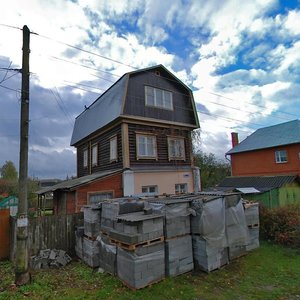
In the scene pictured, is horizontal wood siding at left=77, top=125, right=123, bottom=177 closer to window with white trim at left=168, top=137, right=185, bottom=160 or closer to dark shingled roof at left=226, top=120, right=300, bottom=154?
window with white trim at left=168, top=137, right=185, bottom=160

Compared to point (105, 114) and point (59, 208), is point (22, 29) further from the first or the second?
point (59, 208)

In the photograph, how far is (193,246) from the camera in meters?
7.21

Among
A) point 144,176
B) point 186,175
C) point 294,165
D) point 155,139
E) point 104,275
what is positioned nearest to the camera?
point 104,275

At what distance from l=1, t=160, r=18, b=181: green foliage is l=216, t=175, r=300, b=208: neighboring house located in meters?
47.8

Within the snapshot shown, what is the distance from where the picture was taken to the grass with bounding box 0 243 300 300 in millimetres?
5535

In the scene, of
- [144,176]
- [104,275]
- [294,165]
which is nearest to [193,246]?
[104,275]

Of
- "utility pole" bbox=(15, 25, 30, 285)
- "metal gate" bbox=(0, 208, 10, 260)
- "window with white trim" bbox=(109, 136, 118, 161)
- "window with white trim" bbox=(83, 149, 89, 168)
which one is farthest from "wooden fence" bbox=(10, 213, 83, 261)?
"window with white trim" bbox=(83, 149, 89, 168)

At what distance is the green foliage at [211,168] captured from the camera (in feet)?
109

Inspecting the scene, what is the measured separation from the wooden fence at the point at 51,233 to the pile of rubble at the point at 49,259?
374 mm

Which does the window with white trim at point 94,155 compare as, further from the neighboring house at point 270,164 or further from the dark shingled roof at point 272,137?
the dark shingled roof at point 272,137

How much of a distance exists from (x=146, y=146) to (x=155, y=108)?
2559 mm

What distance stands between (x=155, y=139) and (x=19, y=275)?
34.4 feet

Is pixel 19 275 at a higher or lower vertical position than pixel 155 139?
lower

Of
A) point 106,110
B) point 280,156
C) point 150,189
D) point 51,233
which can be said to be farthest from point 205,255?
point 280,156
